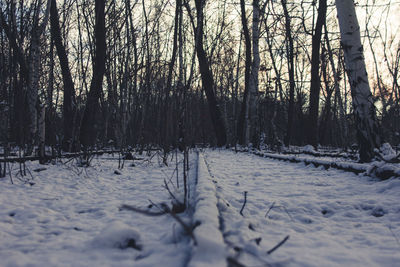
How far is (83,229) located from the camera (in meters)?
1.84

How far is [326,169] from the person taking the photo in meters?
4.78

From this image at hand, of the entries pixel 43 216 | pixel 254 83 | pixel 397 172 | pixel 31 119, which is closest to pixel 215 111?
pixel 254 83

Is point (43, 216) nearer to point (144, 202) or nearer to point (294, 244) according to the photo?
point (144, 202)

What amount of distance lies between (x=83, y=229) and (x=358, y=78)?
545 centimetres

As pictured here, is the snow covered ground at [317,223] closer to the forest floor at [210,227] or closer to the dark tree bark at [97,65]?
the forest floor at [210,227]

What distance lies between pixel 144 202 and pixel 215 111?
12693mm

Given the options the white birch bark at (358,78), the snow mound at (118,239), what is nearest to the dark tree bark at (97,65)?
the snow mound at (118,239)

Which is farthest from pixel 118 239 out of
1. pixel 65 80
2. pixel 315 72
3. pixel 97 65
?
pixel 315 72

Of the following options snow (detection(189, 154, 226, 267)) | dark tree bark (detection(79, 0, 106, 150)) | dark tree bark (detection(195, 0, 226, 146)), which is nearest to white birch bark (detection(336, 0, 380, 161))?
snow (detection(189, 154, 226, 267))

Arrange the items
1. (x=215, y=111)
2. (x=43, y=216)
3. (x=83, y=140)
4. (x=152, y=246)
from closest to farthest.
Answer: (x=152, y=246) → (x=43, y=216) → (x=83, y=140) → (x=215, y=111)

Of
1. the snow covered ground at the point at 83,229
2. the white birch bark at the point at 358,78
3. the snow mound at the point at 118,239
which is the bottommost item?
the snow covered ground at the point at 83,229

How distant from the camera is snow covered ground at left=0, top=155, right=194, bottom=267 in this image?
1.28 meters

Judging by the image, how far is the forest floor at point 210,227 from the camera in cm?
121

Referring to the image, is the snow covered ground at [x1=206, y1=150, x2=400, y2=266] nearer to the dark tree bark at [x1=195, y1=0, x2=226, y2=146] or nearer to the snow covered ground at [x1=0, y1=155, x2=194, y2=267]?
the snow covered ground at [x1=0, y1=155, x2=194, y2=267]
